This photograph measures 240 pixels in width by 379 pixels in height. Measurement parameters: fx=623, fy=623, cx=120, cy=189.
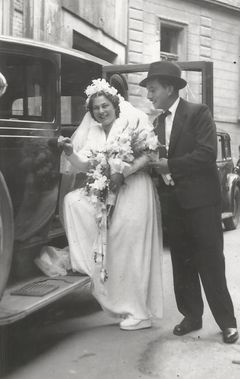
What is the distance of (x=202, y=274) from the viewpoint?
4.35m

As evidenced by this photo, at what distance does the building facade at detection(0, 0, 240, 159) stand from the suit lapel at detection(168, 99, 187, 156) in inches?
87.6

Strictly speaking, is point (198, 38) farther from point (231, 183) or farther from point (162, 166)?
point (162, 166)

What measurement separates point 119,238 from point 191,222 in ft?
1.90

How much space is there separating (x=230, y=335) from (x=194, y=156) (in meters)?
1.24

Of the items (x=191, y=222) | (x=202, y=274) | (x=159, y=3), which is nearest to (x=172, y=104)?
(x=191, y=222)

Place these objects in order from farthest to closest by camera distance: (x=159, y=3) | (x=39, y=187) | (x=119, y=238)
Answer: (x=159, y=3)
(x=119, y=238)
(x=39, y=187)

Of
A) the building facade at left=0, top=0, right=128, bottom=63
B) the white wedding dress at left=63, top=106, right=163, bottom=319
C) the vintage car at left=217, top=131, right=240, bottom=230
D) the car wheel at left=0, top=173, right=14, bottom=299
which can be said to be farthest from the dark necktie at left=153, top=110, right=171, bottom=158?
the vintage car at left=217, top=131, right=240, bottom=230

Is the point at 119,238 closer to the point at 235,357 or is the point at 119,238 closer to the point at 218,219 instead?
the point at 218,219

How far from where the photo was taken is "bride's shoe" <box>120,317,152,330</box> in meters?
4.53

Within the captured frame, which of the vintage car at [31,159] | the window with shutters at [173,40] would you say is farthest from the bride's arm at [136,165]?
the window with shutters at [173,40]

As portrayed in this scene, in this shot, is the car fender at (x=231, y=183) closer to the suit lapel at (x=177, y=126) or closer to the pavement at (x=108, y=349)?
the pavement at (x=108, y=349)

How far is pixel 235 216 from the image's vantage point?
423 inches

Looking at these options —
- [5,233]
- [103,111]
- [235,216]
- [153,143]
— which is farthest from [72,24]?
[5,233]

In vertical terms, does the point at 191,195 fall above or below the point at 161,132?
below
